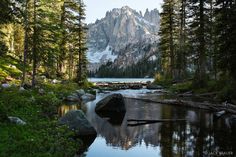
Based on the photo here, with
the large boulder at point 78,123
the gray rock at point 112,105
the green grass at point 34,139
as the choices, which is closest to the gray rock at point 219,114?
the gray rock at point 112,105

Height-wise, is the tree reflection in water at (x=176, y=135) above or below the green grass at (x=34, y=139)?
below

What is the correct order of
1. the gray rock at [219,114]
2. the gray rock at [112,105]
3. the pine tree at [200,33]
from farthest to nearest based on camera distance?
the pine tree at [200,33]
the gray rock at [112,105]
the gray rock at [219,114]

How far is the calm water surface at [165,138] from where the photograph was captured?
13.1 m

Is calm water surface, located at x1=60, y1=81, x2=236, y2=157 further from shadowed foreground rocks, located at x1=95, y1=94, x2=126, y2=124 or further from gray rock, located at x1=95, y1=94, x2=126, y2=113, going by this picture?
gray rock, located at x1=95, y1=94, x2=126, y2=113

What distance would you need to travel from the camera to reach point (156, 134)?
16406mm

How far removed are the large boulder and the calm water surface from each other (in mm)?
630

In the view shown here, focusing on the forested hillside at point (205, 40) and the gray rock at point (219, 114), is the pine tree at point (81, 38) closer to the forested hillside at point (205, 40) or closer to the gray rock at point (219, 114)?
the forested hillside at point (205, 40)

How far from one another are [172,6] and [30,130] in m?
46.0

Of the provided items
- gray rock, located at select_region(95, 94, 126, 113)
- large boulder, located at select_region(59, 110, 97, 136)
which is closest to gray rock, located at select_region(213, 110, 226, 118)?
gray rock, located at select_region(95, 94, 126, 113)

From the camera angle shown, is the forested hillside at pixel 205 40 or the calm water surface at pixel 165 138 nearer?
the calm water surface at pixel 165 138

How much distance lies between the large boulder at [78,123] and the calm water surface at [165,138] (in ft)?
2.07

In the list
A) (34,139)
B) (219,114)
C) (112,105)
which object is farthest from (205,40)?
(34,139)

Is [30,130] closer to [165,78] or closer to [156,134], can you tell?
[156,134]

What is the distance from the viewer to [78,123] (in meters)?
16.1
